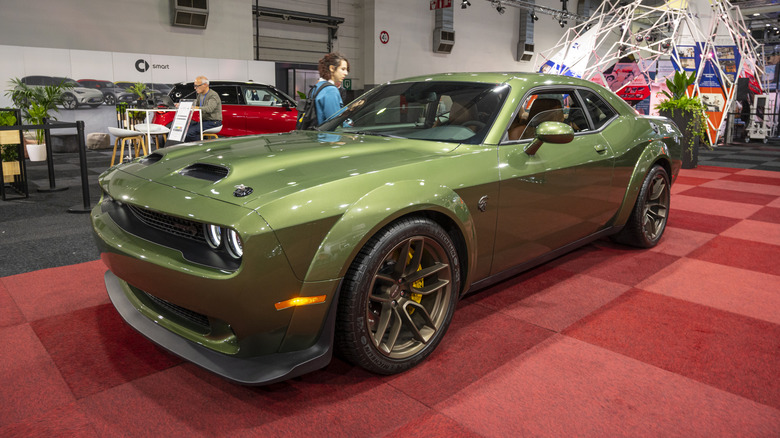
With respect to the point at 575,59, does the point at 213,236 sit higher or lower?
lower

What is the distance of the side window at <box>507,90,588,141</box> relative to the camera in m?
2.86

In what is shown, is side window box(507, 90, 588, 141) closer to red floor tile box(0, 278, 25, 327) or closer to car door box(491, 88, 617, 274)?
car door box(491, 88, 617, 274)

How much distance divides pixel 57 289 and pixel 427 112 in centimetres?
253

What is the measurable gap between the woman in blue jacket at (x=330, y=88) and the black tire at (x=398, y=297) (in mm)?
2664

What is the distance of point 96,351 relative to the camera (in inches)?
97.0

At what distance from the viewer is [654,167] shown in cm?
395

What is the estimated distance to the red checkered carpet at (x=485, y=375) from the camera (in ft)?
6.34

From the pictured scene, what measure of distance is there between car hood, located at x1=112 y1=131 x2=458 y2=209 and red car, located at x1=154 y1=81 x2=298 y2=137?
7999 mm

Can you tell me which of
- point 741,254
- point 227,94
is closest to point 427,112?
point 741,254

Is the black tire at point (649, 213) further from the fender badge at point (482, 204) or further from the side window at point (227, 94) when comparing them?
the side window at point (227, 94)

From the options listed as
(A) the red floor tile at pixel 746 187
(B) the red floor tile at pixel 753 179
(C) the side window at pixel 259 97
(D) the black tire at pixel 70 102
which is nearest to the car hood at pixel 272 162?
(A) the red floor tile at pixel 746 187

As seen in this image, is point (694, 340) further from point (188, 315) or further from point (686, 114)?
point (686, 114)

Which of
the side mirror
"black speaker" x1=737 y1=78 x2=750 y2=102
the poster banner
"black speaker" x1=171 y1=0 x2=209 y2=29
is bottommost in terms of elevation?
the side mirror

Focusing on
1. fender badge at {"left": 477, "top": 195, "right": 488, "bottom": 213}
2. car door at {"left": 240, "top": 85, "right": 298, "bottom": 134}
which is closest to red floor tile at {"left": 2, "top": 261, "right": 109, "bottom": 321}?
fender badge at {"left": 477, "top": 195, "right": 488, "bottom": 213}
